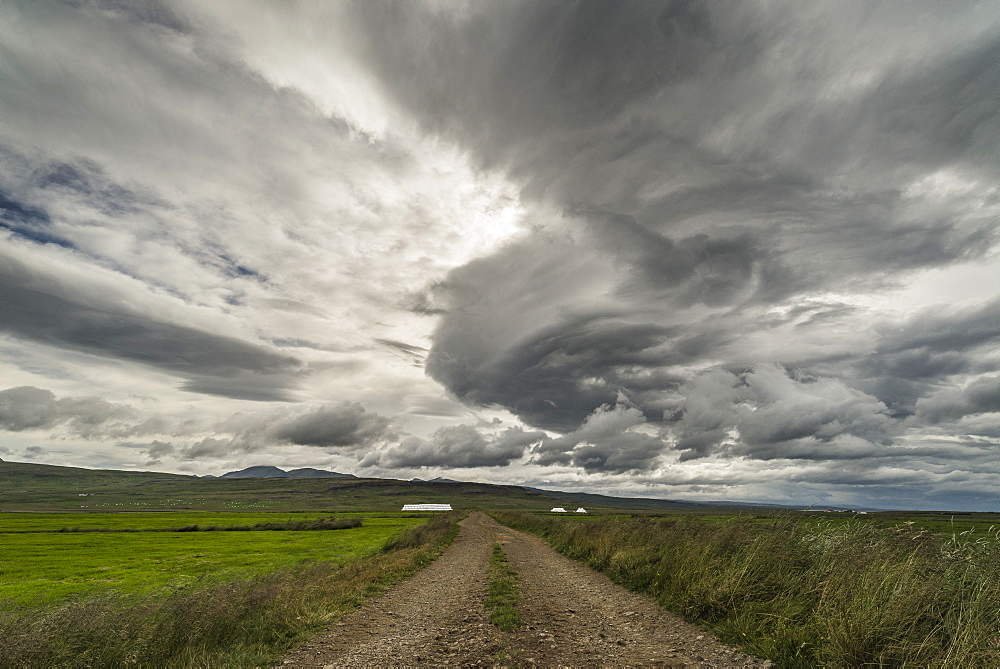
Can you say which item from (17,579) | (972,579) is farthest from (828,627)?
(17,579)

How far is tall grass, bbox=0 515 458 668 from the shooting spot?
10.3 meters

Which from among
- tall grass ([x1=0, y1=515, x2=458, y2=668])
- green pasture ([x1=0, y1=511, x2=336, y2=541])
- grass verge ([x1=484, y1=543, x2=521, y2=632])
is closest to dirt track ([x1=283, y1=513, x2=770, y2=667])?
grass verge ([x1=484, y1=543, x2=521, y2=632])

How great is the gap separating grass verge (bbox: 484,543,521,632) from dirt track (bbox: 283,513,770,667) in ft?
1.06

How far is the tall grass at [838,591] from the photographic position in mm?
8422

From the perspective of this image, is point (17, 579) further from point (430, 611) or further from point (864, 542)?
point (864, 542)

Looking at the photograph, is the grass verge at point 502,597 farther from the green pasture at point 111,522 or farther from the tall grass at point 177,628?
the green pasture at point 111,522

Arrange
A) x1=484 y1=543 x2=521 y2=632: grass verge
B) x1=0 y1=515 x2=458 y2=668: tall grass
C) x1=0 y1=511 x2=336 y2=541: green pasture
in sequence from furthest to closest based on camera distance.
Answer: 1. x1=0 y1=511 x2=336 y2=541: green pasture
2. x1=484 y1=543 x2=521 y2=632: grass verge
3. x1=0 y1=515 x2=458 y2=668: tall grass

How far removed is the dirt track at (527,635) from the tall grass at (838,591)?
111 cm

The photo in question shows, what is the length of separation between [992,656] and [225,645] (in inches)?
638

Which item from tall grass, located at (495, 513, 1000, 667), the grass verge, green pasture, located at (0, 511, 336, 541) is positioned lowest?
green pasture, located at (0, 511, 336, 541)

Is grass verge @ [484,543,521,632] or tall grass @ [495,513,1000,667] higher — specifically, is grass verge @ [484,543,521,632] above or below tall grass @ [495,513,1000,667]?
below

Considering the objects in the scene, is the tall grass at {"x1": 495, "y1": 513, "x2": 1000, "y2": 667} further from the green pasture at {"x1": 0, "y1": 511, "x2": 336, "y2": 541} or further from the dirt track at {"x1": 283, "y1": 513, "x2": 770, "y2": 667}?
the green pasture at {"x1": 0, "y1": 511, "x2": 336, "y2": 541}

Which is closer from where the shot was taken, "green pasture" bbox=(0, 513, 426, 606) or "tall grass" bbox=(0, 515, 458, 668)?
"tall grass" bbox=(0, 515, 458, 668)

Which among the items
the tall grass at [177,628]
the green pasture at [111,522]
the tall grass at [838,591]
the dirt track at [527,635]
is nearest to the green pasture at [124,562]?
the tall grass at [177,628]
